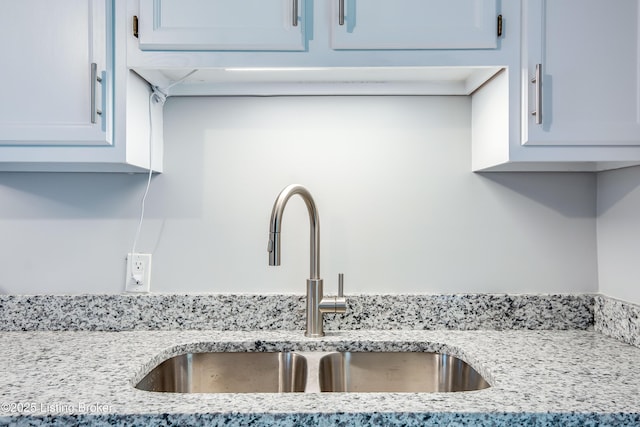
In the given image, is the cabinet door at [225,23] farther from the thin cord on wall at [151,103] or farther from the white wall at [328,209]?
the white wall at [328,209]

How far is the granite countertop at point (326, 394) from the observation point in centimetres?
79

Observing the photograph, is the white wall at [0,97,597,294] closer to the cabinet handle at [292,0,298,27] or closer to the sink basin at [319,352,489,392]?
the sink basin at [319,352,489,392]

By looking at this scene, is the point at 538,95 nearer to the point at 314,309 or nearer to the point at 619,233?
the point at 619,233

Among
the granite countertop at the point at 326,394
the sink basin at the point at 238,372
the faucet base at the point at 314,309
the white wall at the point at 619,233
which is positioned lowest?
the sink basin at the point at 238,372

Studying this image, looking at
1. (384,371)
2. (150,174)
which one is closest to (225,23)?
(150,174)

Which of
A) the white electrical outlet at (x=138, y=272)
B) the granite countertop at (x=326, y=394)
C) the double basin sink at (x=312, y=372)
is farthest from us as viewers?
the white electrical outlet at (x=138, y=272)

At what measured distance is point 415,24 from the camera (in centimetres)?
110

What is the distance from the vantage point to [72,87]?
1.12 m

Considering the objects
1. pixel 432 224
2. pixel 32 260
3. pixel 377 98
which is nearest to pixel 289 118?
pixel 377 98

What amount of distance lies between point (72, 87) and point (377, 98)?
80 cm

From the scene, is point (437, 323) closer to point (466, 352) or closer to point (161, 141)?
point (466, 352)

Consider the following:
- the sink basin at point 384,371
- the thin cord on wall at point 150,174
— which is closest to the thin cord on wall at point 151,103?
the thin cord on wall at point 150,174

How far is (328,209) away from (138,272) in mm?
573

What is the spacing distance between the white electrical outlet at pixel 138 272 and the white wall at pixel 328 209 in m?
0.03
